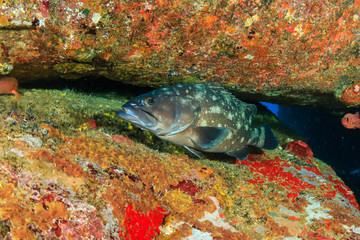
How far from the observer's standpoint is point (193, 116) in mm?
3734

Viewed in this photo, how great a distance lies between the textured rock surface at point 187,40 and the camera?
3.08 m

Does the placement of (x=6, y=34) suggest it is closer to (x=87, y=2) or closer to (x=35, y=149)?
(x=87, y=2)

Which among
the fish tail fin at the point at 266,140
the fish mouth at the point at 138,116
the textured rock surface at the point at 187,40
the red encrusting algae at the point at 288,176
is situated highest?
the textured rock surface at the point at 187,40

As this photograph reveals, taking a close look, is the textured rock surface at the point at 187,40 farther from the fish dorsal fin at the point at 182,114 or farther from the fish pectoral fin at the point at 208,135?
the fish pectoral fin at the point at 208,135

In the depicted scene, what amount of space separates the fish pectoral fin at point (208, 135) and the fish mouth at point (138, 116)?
2.83ft

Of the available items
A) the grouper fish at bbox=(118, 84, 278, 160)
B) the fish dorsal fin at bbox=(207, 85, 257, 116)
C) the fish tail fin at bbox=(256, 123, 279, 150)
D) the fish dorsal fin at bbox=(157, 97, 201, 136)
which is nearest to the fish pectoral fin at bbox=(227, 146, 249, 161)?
the grouper fish at bbox=(118, 84, 278, 160)

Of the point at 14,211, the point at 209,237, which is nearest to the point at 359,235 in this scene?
the point at 209,237

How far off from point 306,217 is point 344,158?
1101 centimetres

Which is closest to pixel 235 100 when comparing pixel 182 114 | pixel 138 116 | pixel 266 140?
pixel 266 140

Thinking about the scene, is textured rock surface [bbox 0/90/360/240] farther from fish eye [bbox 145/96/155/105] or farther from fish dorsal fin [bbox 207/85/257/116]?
fish dorsal fin [bbox 207/85/257/116]

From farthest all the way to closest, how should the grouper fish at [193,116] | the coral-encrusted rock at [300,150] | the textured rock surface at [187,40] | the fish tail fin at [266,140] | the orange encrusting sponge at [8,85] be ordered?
the coral-encrusted rock at [300,150] → the fish tail fin at [266,140] → the orange encrusting sponge at [8,85] → the grouper fish at [193,116] → the textured rock surface at [187,40]

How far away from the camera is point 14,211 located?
1492 mm

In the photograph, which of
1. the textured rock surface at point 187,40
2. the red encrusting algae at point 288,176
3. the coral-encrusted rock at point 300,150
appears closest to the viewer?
the textured rock surface at point 187,40

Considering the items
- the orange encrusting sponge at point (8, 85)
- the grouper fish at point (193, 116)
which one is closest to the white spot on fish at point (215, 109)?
the grouper fish at point (193, 116)
